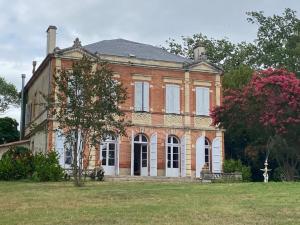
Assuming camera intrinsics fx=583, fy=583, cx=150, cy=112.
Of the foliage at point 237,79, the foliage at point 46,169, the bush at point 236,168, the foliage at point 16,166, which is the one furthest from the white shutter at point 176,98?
the foliage at point 16,166

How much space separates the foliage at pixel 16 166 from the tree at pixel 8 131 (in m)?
17.8

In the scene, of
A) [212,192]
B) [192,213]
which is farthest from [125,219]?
[212,192]

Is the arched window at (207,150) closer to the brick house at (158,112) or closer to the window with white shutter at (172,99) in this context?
the brick house at (158,112)

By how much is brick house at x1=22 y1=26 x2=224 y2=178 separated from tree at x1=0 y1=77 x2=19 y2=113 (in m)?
17.5

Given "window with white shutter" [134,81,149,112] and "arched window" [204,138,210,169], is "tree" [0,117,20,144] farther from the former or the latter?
"arched window" [204,138,210,169]

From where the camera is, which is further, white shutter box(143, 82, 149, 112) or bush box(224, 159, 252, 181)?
white shutter box(143, 82, 149, 112)

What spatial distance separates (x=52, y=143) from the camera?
32562 mm

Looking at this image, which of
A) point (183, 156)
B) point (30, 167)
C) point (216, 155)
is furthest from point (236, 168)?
point (30, 167)

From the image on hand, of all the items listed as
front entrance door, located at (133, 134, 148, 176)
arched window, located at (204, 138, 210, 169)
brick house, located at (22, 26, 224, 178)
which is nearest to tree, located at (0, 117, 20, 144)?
brick house, located at (22, 26, 224, 178)

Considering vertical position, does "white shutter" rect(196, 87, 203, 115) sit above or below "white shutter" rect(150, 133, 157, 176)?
above

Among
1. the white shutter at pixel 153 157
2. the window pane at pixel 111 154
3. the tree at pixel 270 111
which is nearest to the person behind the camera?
the tree at pixel 270 111

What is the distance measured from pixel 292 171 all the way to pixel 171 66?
976 centimetres

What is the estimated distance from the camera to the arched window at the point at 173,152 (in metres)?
34.8

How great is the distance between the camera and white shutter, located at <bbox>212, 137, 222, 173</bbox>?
116 feet
